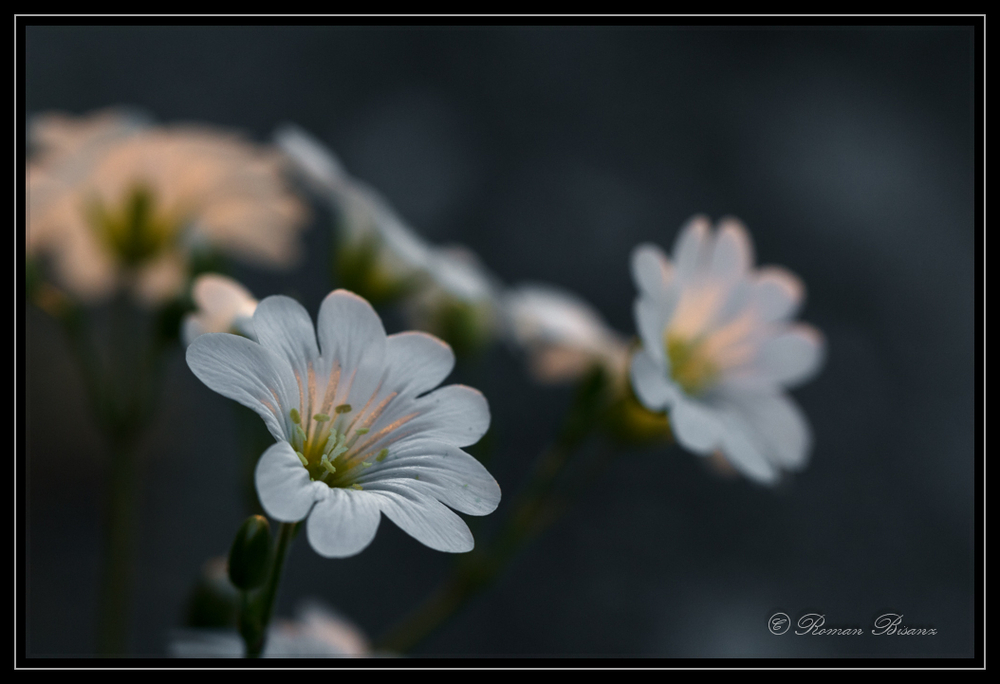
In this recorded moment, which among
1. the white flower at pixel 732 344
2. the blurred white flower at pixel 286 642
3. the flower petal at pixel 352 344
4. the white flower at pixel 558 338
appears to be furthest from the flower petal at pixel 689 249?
the blurred white flower at pixel 286 642

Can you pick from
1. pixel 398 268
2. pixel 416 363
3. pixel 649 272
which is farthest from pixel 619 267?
pixel 416 363

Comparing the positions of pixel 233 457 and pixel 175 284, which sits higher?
pixel 175 284

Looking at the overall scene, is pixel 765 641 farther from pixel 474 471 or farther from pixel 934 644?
pixel 474 471

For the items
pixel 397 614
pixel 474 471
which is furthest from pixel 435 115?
pixel 474 471

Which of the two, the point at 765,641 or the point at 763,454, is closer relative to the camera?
the point at 763,454

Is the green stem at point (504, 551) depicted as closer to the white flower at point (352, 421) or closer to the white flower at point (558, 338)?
the white flower at point (558, 338)
